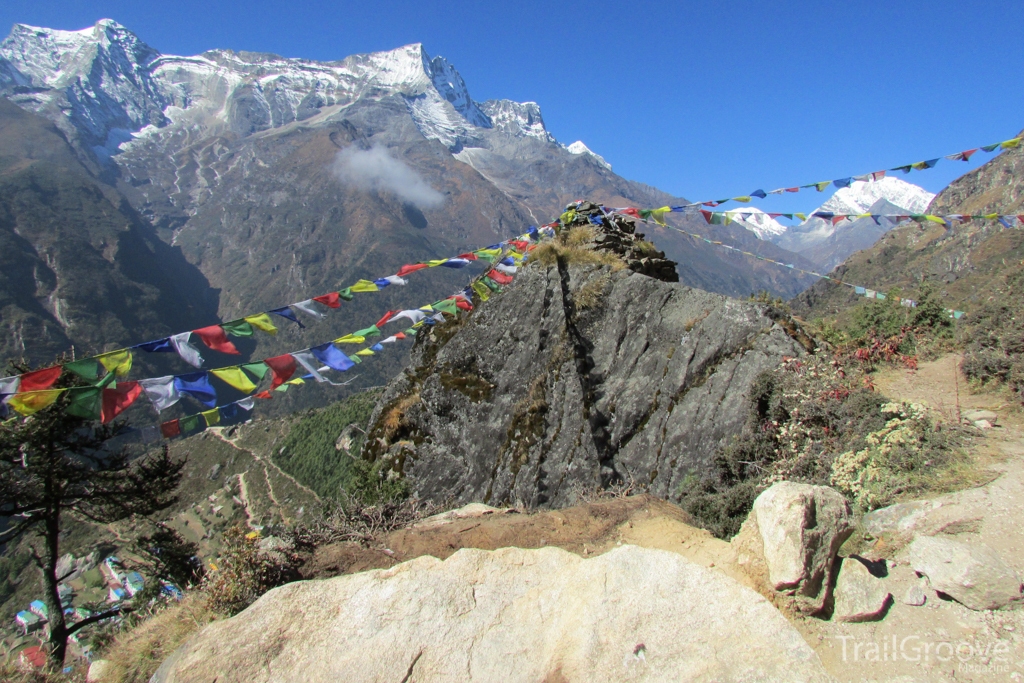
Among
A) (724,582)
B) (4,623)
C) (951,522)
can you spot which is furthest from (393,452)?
(4,623)

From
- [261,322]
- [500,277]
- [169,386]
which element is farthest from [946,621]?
[500,277]

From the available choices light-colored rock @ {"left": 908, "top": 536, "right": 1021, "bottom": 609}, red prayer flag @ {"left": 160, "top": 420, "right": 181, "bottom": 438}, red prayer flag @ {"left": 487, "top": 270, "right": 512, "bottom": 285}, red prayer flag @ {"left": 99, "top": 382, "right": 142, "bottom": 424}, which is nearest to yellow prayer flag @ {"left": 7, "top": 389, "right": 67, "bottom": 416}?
red prayer flag @ {"left": 99, "top": 382, "right": 142, "bottom": 424}

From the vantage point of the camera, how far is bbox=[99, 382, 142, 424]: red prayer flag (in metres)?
6.20

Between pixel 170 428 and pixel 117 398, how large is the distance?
143 cm

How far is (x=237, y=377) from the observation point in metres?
6.62

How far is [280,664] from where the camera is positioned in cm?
424

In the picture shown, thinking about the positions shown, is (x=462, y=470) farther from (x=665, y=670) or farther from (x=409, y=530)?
(x=665, y=670)

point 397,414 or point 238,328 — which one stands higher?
point 238,328

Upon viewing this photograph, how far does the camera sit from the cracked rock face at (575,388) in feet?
28.8

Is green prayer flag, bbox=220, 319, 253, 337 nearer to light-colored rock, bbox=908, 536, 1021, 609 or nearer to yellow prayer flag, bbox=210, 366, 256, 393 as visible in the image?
yellow prayer flag, bbox=210, 366, 256, 393

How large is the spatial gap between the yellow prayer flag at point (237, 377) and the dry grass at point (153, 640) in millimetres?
2391

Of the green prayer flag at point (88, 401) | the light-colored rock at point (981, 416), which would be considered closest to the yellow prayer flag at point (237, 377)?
the green prayer flag at point (88, 401)

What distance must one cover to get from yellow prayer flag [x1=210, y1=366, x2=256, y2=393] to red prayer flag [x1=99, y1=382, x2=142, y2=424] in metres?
0.96

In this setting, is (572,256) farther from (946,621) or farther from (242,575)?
(946,621)
